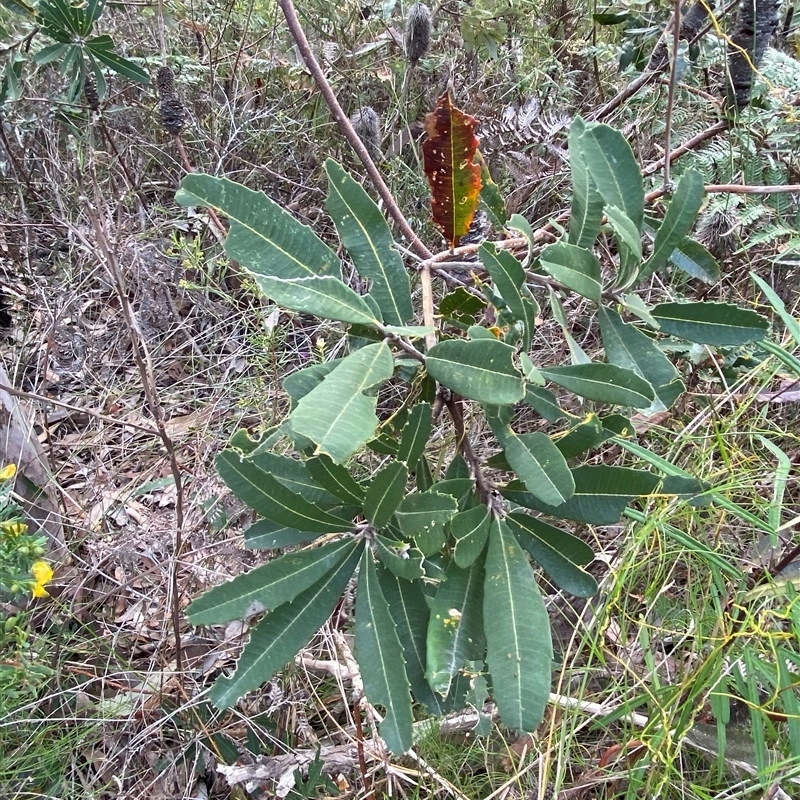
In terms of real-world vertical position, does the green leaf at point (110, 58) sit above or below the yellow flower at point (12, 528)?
above

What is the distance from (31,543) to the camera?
1.13 metres

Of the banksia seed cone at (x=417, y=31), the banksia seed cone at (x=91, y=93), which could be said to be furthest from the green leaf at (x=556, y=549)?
the banksia seed cone at (x=91, y=93)

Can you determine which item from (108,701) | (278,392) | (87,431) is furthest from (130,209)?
(108,701)

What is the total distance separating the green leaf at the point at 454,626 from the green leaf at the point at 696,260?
591mm

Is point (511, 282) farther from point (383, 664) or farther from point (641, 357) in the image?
point (383, 664)

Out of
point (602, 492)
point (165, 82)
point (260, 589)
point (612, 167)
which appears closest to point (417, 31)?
point (165, 82)

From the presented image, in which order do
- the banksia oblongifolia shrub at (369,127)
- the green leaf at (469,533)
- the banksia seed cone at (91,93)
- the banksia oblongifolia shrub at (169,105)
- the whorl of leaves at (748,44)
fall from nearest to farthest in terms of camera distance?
1. the green leaf at (469,533)
2. the whorl of leaves at (748,44)
3. the banksia oblongifolia shrub at (169,105)
4. the banksia seed cone at (91,93)
5. the banksia oblongifolia shrub at (369,127)

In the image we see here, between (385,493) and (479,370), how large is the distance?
19 centimetres

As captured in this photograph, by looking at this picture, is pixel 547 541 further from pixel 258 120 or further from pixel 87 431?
pixel 258 120

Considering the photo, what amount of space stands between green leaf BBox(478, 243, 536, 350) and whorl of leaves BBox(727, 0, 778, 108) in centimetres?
85

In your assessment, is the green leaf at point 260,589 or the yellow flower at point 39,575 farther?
the yellow flower at point 39,575

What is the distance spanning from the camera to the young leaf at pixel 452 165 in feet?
2.92

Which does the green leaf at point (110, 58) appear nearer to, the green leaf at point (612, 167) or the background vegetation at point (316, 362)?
the background vegetation at point (316, 362)

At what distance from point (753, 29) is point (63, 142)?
7.09 ft
